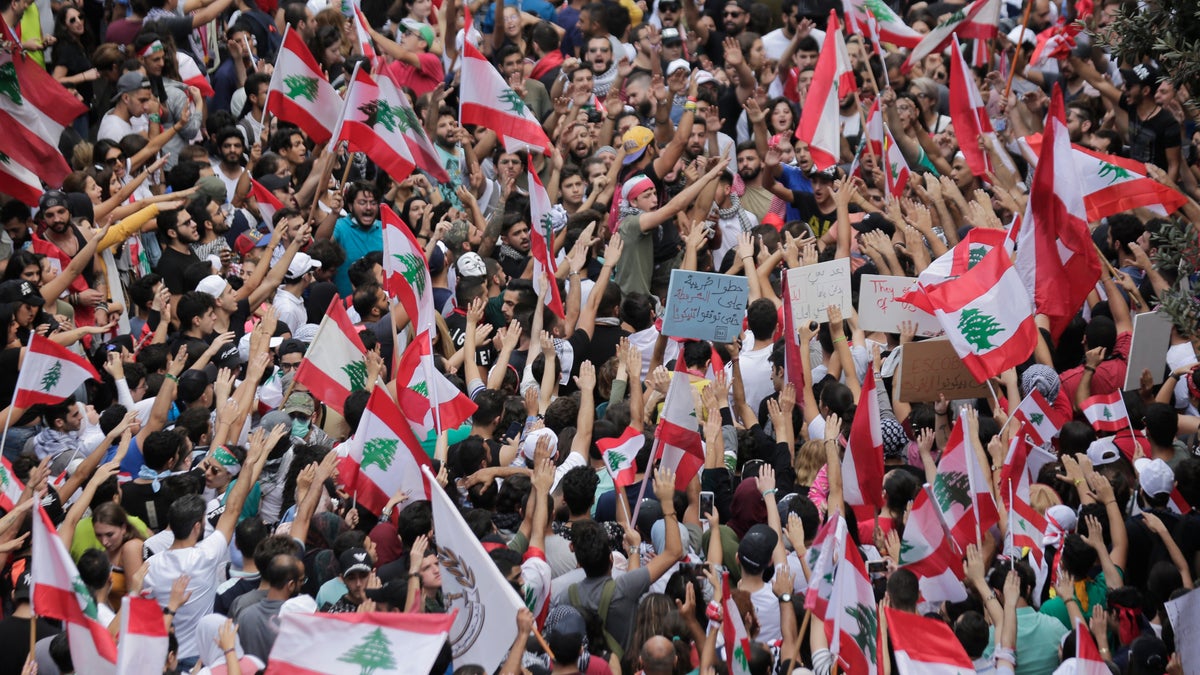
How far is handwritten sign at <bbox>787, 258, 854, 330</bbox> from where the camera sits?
37.2 ft

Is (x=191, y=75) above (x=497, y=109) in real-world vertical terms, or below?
below

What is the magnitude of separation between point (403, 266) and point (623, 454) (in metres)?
2.32

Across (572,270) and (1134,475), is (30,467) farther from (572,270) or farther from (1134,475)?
(1134,475)

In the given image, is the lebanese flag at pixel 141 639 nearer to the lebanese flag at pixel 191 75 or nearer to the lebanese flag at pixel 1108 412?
the lebanese flag at pixel 1108 412

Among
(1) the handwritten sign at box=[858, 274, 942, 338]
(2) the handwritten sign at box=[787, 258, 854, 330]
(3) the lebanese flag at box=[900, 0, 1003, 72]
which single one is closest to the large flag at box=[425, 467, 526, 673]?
(2) the handwritten sign at box=[787, 258, 854, 330]

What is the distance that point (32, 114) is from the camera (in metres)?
13.0

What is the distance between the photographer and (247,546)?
8.98 meters

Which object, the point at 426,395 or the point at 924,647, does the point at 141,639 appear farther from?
the point at 924,647

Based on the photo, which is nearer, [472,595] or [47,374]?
[472,595]

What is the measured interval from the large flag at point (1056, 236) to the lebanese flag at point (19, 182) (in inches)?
290

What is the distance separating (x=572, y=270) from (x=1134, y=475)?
14.7 feet

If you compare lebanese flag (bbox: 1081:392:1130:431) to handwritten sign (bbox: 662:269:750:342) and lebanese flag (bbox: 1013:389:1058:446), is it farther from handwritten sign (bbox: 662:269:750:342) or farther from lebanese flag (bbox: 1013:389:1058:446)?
handwritten sign (bbox: 662:269:750:342)

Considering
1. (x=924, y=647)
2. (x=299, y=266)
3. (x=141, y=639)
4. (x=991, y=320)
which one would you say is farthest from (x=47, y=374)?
(x=991, y=320)

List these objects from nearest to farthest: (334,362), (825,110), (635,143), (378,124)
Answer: (334,362), (378,124), (825,110), (635,143)
